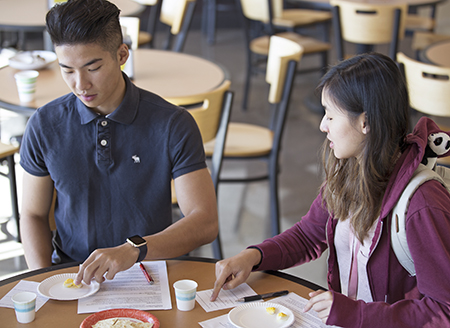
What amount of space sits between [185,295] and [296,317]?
0.77ft

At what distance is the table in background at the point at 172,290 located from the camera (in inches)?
43.7

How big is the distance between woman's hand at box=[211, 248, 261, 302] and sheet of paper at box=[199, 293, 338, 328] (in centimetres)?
8

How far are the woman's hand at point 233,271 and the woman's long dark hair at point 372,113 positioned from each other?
25 centimetres

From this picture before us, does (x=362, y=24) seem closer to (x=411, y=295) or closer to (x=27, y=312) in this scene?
(x=411, y=295)

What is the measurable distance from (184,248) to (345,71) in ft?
2.04

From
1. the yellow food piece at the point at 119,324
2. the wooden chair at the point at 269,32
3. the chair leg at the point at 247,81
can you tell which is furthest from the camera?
the chair leg at the point at 247,81

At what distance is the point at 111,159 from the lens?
153 cm

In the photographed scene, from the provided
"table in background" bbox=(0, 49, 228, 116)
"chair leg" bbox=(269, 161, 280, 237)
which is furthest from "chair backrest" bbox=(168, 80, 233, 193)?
"chair leg" bbox=(269, 161, 280, 237)

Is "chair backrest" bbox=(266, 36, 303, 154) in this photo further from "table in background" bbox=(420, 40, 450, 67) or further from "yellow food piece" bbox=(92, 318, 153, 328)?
"yellow food piece" bbox=(92, 318, 153, 328)

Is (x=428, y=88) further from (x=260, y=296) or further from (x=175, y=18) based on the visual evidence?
(x=175, y=18)

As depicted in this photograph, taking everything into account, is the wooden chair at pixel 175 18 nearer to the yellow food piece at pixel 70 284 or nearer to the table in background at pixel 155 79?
the table in background at pixel 155 79

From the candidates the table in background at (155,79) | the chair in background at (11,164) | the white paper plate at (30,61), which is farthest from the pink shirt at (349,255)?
the white paper plate at (30,61)

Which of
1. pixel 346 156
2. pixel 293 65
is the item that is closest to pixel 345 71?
pixel 346 156

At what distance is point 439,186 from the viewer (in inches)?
44.9
